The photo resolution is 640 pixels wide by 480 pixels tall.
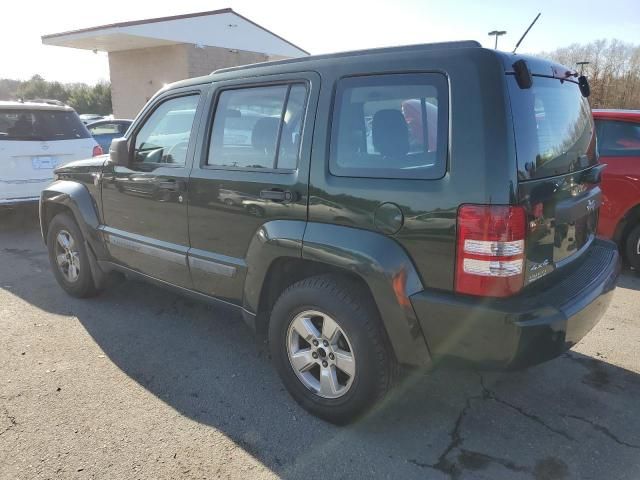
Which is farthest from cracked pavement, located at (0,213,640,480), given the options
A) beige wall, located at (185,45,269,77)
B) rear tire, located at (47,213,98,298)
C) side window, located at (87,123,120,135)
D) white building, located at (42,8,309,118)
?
beige wall, located at (185,45,269,77)

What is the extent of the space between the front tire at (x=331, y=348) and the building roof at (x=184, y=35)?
1926 cm

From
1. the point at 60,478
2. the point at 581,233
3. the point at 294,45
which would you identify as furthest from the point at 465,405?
the point at 294,45

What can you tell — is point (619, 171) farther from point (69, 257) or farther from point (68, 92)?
point (68, 92)

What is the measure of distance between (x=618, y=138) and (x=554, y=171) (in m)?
3.62

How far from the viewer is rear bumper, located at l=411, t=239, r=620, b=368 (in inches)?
85.9

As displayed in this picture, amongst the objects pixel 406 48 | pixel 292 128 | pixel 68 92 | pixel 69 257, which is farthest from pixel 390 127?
pixel 68 92

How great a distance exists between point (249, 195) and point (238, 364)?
124 centimetres

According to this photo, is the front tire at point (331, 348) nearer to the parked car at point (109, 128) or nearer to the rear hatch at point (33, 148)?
the rear hatch at point (33, 148)

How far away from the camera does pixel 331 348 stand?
8.82ft

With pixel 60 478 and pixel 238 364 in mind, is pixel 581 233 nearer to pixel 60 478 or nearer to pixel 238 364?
pixel 238 364

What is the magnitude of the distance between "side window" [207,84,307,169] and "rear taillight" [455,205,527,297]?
1049 millimetres

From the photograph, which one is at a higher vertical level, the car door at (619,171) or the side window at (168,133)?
the side window at (168,133)

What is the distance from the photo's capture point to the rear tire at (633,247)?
17.1 feet

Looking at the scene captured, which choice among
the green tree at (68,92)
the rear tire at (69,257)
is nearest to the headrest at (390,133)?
the rear tire at (69,257)
